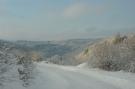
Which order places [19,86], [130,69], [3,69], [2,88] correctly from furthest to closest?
1. [130,69]
2. [3,69]
3. [19,86]
4. [2,88]

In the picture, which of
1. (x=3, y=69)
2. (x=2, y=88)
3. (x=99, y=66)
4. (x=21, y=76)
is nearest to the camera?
(x=2, y=88)

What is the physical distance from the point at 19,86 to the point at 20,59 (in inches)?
422

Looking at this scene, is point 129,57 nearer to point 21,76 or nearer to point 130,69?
point 130,69

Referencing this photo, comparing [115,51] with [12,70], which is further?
[115,51]

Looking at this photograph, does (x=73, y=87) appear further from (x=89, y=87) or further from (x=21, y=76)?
(x=21, y=76)

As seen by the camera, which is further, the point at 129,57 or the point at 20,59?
the point at 129,57

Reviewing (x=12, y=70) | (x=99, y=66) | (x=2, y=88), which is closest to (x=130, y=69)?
(x=99, y=66)

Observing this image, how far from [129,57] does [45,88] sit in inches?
620

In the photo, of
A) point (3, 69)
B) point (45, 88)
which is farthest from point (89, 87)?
point (3, 69)

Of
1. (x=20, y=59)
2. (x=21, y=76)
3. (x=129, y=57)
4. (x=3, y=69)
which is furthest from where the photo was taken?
(x=129, y=57)

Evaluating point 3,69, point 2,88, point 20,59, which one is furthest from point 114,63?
point 2,88

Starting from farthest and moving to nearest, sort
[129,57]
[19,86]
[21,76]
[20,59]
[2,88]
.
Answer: [129,57] → [20,59] → [21,76] → [19,86] → [2,88]

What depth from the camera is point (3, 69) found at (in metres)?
19.5

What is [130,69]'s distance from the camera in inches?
1188
